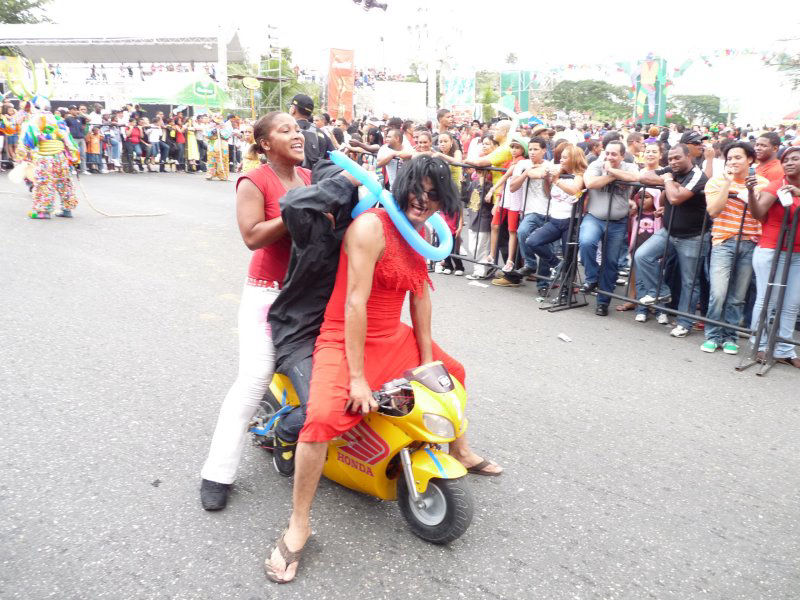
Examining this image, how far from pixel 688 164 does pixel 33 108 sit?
369 inches

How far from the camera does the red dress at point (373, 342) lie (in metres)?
2.56

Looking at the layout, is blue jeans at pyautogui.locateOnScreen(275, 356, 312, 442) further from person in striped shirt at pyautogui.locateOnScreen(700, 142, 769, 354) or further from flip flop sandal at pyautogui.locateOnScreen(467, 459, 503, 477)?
person in striped shirt at pyautogui.locateOnScreen(700, 142, 769, 354)

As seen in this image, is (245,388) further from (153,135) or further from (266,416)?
(153,135)

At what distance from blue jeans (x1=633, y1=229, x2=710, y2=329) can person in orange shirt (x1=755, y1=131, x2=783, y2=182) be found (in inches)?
33.3

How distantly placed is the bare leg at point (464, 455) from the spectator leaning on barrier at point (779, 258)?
3170 mm

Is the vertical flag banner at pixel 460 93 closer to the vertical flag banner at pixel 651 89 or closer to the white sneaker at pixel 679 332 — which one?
the vertical flag banner at pixel 651 89

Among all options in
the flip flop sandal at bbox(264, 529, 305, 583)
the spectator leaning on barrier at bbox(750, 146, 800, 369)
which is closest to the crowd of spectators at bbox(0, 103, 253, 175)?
the spectator leaning on barrier at bbox(750, 146, 800, 369)

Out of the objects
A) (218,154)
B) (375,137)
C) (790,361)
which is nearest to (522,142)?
(790,361)

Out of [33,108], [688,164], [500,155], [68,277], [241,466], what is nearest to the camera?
[241,466]

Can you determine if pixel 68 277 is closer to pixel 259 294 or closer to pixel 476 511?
pixel 259 294

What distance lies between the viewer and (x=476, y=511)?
10.1ft

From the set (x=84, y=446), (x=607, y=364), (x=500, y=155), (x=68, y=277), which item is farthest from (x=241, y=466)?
(x=500, y=155)

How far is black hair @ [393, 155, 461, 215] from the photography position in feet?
8.52

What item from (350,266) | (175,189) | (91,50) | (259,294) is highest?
(91,50)
